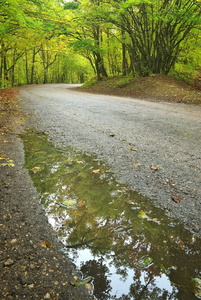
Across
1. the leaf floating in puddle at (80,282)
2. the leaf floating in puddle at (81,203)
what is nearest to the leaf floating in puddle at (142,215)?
the leaf floating in puddle at (81,203)

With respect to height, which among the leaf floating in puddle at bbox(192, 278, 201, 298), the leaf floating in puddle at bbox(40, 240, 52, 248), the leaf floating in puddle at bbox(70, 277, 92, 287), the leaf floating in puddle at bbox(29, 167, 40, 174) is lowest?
the leaf floating in puddle at bbox(192, 278, 201, 298)

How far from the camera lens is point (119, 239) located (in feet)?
5.31

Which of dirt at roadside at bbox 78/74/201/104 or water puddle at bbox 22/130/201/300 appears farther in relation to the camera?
dirt at roadside at bbox 78/74/201/104

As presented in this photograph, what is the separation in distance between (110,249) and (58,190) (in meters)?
0.98

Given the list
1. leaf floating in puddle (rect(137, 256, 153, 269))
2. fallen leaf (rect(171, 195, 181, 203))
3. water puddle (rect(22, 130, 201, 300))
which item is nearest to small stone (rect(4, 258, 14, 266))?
water puddle (rect(22, 130, 201, 300))

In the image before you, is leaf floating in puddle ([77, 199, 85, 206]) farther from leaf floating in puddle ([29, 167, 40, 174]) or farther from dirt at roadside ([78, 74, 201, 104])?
dirt at roadside ([78, 74, 201, 104])

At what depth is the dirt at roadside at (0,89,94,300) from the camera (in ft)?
3.85

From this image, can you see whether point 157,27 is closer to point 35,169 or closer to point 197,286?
point 35,169

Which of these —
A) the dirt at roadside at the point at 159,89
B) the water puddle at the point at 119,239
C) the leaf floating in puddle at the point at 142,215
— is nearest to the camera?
the water puddle at the point at 119,239

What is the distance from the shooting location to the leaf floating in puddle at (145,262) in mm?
1399

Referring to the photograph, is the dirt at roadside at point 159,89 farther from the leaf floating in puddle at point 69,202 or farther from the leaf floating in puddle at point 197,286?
the leaf floating in puddle at point 197,286

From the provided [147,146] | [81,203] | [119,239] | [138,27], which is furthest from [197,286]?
[138,27]

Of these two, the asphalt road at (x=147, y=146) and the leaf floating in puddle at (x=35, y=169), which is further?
the leaf floating in puddle at (x=35, y=169)

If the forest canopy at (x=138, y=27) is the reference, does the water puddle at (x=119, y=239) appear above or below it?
below
